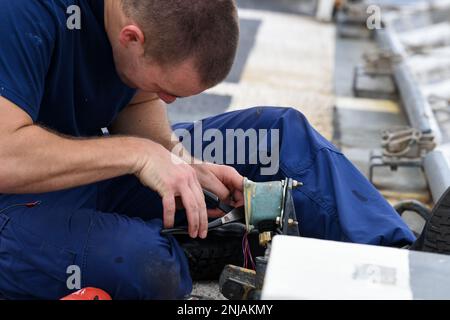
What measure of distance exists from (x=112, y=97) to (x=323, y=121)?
2.13m

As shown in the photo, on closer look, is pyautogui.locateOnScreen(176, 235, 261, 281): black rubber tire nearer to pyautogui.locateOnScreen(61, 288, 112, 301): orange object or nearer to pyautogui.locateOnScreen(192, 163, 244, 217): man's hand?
pyautogui.locateOnScreen(192, 163, 244, 217): man's hand

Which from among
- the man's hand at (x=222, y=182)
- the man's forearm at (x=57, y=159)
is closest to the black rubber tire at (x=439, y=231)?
the man's hand at (x=222, y=182)

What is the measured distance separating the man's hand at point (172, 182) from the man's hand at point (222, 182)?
0.23m

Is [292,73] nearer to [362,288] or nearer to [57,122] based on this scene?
[57,122]

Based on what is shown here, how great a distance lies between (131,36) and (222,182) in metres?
0.50

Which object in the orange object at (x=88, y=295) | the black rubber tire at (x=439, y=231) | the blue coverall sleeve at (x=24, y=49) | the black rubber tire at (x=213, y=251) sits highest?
the blue coverall sleeve at (x=24, y=49)

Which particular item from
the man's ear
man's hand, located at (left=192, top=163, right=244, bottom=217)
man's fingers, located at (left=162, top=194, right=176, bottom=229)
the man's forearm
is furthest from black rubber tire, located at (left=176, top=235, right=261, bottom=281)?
the man's ear

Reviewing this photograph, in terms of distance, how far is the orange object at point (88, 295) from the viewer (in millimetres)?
1672

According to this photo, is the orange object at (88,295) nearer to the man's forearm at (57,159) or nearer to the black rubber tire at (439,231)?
the man's forearm at (57,159)

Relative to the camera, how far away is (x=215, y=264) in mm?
2227

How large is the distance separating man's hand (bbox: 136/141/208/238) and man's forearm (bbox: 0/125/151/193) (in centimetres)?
3

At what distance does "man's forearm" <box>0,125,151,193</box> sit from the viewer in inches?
65.4

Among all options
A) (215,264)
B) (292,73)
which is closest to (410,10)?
(292,73)

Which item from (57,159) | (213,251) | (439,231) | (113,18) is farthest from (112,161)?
(439,231)
